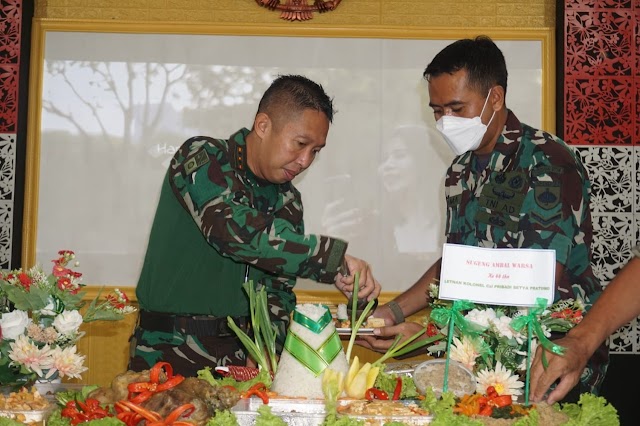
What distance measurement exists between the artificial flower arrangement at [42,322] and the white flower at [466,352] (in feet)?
3.12

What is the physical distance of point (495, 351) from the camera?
70.6 inches

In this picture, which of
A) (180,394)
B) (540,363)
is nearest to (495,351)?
(540,363)

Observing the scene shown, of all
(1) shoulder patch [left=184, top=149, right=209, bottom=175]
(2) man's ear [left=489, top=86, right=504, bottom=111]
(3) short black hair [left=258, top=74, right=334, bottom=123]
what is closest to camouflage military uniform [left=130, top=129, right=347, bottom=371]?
(1) shoulder patch [left=184, top=149, right=209, bottom=175]

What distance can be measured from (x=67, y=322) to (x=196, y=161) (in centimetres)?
68

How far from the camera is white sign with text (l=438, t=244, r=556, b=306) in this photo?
1.69m

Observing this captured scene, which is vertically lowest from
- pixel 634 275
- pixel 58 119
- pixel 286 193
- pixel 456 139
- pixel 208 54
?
pixel 634 275

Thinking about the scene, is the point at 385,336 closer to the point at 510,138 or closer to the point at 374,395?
the point at 374,395

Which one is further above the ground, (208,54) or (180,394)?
(208,54)

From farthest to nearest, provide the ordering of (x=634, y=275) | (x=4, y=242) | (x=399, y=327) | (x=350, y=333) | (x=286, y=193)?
(x=4, y=242)
(x=286, y=193)
(x=399, y=327)
(x=350, y=333)
(x=634, y=275)

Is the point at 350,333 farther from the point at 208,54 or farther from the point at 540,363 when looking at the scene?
the point at 208,54

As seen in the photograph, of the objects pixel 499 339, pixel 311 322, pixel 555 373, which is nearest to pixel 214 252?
pixel 311 322

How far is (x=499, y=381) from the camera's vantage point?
5.65ft

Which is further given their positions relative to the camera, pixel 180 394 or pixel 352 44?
pixel 352 44

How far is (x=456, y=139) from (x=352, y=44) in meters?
2.34
